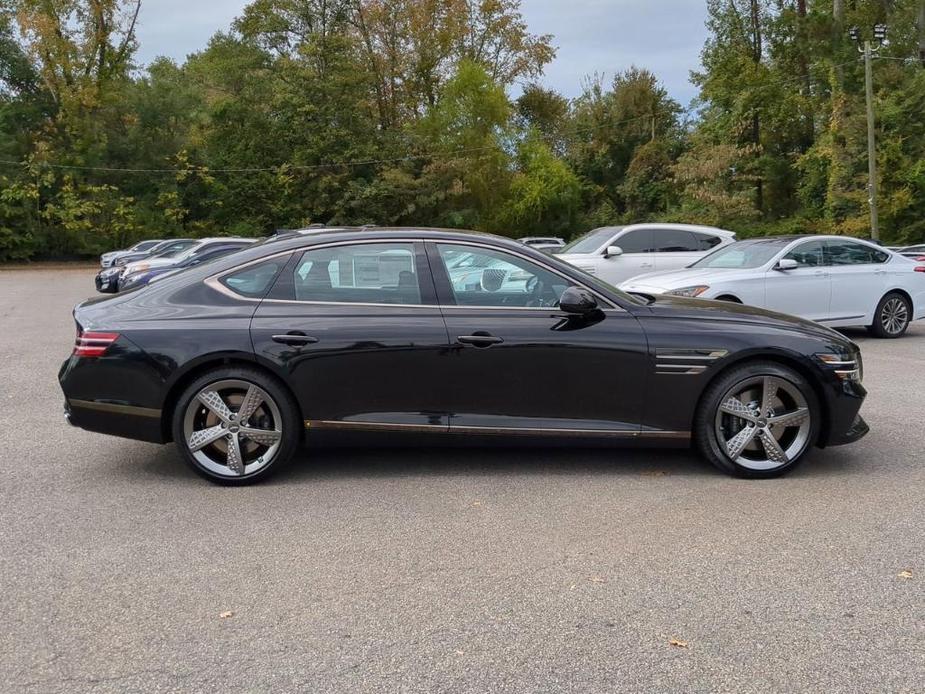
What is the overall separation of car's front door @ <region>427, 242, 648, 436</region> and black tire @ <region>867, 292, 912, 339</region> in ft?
27.4

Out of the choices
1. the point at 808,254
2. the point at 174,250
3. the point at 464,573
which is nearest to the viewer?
the point at 464,573

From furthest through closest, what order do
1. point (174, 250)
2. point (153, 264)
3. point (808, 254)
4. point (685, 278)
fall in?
point (174, 250)
point (153, 264)
point (808, 254)
point (685, 278)

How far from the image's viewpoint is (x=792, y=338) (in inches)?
209

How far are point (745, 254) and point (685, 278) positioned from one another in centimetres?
125

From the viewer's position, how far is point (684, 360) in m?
5.20

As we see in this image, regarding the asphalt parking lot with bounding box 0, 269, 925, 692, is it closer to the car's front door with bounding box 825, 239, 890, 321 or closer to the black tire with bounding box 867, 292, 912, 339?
the car's front door with bounding box 825, 239, 890, 321

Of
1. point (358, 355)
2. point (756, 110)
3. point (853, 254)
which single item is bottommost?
point (358, 355)

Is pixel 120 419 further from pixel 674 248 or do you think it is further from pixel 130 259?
pixel 130 259

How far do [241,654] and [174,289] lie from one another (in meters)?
2.88

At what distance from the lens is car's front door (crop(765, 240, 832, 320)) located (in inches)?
440

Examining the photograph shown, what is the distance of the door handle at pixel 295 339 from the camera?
5117 mm

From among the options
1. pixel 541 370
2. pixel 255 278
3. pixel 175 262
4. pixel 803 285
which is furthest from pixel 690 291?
pixel 175 262

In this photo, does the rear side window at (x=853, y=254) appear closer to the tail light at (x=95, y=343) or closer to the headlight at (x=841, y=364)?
the headlight at (x=841, y=364)

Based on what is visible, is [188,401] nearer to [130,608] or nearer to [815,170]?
[130,608]
